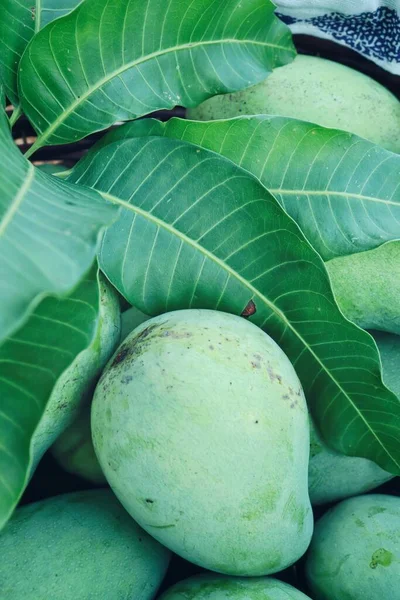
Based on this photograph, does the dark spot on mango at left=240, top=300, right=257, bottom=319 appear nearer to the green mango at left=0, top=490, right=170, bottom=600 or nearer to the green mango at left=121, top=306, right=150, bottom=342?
the green mango at left=121, top=306, right=150, bottom=342

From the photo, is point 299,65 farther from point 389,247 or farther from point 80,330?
point 80,330

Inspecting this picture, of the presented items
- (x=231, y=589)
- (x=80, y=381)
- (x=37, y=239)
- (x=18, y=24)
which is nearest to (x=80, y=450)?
(x=80, y=381)

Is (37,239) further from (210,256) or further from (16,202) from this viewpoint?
(210,256)

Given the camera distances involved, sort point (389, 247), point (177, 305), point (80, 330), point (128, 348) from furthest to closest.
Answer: point (389, 247) → point (177, 305) → point (128, 348) → point (80, 330)

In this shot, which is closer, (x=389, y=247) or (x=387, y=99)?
(x=389, y=247)

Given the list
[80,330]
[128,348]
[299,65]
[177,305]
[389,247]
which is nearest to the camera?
[80,330]

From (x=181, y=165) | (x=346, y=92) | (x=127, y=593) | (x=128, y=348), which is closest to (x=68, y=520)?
(x=127, y=593)
